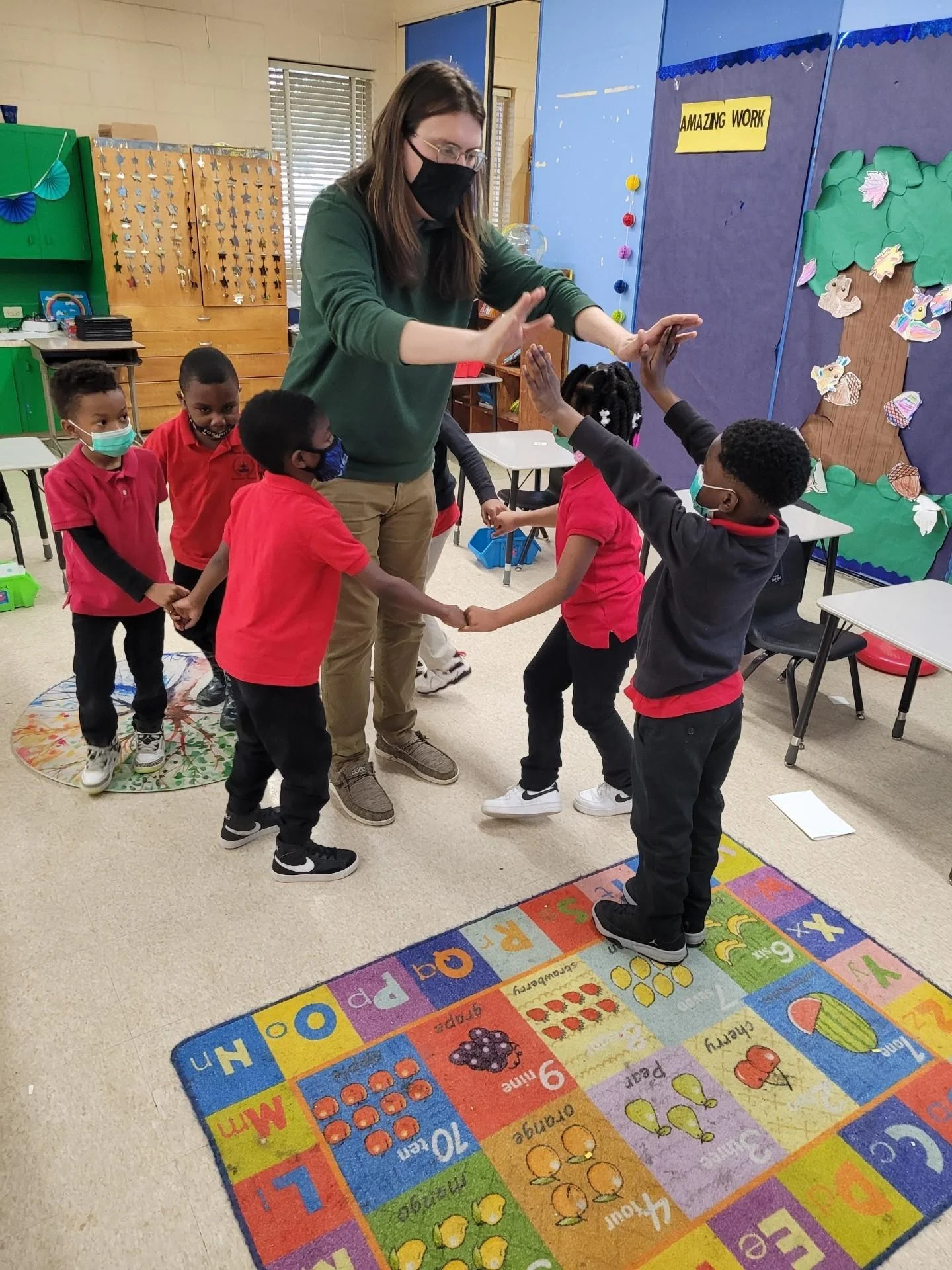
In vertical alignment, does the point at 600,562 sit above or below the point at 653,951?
above

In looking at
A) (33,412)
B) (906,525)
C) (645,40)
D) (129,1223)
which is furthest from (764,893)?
(33,412)

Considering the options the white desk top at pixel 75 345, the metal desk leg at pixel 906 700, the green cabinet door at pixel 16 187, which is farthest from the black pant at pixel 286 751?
the green cabinet door at pixel 16 187

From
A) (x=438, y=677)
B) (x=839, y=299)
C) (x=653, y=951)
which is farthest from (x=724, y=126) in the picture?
(x=653, y=951)

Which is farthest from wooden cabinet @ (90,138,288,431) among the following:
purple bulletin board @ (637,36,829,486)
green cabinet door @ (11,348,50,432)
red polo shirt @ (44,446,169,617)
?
red polo shirt @ (44,446,169,617)

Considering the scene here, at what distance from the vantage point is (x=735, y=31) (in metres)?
4.46

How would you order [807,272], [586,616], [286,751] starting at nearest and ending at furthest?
[286,751], [586,616], [807,272]

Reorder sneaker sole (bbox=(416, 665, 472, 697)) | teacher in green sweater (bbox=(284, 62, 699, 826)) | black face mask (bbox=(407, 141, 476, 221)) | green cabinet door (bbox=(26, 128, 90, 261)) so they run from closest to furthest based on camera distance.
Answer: teacher in green sweater (bbox=(284, 62, 699, 826))
black face mask (bbox=(407, 141, 476, 221))
sneaker sole (bbox=(416, 665, 472, 697))
green cabinet door (bbox=(26, 128, 90, 261))

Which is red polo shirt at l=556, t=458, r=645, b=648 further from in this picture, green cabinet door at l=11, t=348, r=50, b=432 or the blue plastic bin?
green cabinet door at l=11, t=348, r=50, b=432

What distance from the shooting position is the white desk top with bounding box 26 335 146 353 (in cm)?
545

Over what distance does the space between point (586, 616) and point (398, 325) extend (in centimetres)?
87

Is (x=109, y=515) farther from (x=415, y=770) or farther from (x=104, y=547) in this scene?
(x=415, y=770)

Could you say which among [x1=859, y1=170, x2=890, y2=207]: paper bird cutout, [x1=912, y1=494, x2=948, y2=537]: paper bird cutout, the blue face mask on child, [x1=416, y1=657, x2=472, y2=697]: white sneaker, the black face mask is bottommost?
[x1=416, y1=657, x2=472, y2=697]: white sneaker

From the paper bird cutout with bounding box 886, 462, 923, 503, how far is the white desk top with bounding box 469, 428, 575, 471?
151 cm

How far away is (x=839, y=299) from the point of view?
4207mm
